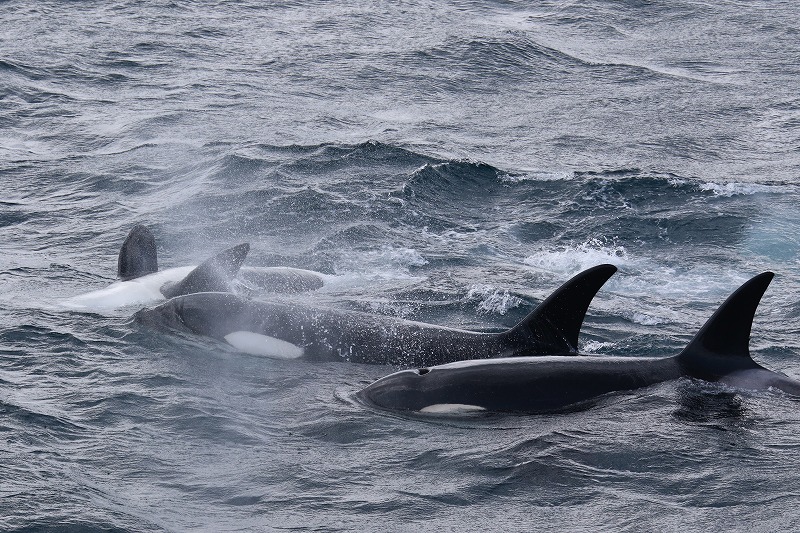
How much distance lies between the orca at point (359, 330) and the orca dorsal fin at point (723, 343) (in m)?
1.16

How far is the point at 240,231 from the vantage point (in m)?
19.0

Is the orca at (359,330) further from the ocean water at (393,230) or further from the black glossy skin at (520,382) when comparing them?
the black glossy skin at (520,382)

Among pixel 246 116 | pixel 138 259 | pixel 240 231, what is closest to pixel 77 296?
pixel 138 259

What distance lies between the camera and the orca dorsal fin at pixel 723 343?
11297 millimetres

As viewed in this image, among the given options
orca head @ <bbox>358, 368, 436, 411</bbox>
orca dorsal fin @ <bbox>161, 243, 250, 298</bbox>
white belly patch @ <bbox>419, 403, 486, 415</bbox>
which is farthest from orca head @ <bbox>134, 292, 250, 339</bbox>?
white belly patch @ <bbox>419, 403, 486, 415</bbox>

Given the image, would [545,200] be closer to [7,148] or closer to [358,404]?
[358,404]

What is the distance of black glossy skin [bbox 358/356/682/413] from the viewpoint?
11312mm

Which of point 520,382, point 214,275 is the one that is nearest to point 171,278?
point 214,275

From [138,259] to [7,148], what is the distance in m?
8.70

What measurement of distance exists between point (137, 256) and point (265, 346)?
388 cm

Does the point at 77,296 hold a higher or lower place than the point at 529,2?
lower

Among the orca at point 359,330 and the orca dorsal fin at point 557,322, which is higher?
the orca dorsal fin at point 557,322

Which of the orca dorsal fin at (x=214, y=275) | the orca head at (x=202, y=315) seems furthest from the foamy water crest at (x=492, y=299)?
the orca head at (x=202, y=315)

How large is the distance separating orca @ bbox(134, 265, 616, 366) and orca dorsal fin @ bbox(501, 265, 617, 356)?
0.01 meters
